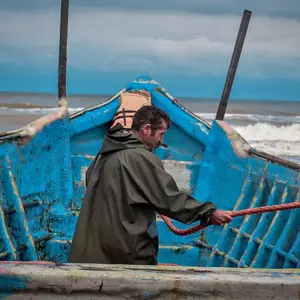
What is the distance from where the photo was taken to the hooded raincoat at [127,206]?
3.17 meters

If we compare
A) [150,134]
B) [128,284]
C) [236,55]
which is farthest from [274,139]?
[128,284]

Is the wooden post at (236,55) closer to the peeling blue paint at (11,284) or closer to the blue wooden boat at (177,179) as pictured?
the blue wooden boat at (177,179)

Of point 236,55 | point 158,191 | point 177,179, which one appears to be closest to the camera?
point 158,191

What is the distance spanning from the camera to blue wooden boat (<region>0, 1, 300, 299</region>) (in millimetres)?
5008

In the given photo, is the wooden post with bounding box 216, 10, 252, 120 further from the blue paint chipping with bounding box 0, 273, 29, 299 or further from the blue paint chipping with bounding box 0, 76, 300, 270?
the blue paint chipping with bounding box 0, 273, 29, 299

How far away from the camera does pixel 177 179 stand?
684cm

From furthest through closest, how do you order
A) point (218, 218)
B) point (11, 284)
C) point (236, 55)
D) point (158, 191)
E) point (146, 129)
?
1. point (236, 55)
2. point (146, 129)
3. point (218, 218)
4. point (158, 191)
5. point (11, 284)

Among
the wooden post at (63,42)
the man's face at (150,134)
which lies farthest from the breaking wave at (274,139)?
the man's face at (150,134)

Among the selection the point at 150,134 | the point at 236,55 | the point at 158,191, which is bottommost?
the point at 158,191

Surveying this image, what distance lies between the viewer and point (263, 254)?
492cm

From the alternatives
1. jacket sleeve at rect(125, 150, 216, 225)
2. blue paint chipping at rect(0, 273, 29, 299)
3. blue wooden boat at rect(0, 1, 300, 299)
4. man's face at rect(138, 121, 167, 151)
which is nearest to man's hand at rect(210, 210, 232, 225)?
jacket sleeve at rect(125, 150, 216, 225)

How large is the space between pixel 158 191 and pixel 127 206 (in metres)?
0.20

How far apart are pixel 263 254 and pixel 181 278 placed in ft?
8.09

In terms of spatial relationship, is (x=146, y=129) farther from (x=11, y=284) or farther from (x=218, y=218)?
(x=11, y=284)
